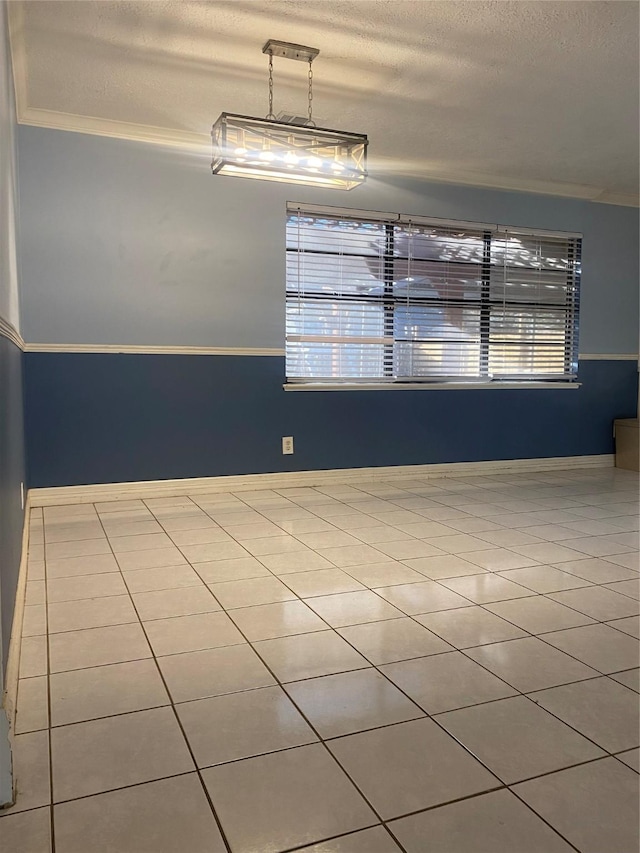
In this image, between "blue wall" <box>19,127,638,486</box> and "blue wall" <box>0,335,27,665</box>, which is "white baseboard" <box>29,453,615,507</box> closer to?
"blue wall" <box>19,127,638,486</box>

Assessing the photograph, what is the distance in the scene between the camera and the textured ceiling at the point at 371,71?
2730 millimetres

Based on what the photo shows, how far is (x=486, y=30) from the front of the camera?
284 cm

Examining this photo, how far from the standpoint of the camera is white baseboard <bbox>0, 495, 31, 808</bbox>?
1.40 m

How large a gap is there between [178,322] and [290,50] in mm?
1907

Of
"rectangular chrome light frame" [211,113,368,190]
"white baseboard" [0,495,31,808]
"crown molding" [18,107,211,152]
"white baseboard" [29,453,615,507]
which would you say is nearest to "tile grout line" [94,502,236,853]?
"white baseboard" [0,495,31,808]

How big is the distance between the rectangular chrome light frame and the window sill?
193 centimetres

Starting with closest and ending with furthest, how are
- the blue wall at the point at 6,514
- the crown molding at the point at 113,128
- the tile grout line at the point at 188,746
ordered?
the tile grout line at the point at 188,746
the blue wall at the point at 6,514
the crown molding at the point at 113,128

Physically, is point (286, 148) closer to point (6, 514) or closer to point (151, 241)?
point (151, 241)

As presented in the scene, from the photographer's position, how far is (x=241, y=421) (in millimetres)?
4641

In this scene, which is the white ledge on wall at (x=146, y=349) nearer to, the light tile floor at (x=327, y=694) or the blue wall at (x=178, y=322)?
the blue wall at (x=178, y=322)

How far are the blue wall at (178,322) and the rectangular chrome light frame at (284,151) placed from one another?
1478 mm

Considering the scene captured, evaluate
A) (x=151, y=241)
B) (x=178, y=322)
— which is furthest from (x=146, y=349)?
(x=151, y=241)

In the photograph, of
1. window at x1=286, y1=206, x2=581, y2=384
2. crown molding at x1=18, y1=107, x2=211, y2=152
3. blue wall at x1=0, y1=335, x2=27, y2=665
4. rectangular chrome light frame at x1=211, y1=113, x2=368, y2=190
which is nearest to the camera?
blue wall at x1=0, y1=335, x2=27, y2=665

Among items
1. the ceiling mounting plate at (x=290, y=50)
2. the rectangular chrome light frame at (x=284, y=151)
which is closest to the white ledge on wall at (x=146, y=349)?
the rectangular chrome light frame at (x=284, y=151)
